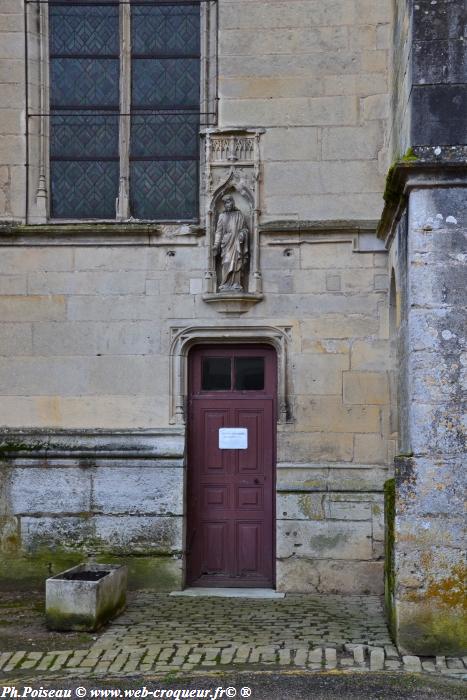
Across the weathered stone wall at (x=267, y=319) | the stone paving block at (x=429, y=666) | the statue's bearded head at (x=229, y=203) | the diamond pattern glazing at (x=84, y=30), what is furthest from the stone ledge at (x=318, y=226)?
the stone paving block at (x=429, y=666)

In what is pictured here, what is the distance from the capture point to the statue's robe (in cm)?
826

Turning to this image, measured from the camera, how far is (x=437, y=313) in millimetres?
6406

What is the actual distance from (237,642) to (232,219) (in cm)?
373

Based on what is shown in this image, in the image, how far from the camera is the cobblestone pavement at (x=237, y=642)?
5965mm

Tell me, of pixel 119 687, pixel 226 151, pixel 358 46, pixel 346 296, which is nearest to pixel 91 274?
pixel 226 151

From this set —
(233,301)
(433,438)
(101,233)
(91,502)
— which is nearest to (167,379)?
(233,301)

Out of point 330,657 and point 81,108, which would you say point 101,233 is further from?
point 330,657

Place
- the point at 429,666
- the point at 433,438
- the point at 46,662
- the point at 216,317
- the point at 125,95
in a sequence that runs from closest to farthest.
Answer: the point at 429,666 → the point at 46,662 → the point at 433,438 → the point at 216,317 → the point at 125,95

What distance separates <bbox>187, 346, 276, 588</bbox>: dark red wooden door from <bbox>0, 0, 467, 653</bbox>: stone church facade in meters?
0.02

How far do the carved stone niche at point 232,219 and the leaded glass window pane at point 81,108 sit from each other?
3.43ft

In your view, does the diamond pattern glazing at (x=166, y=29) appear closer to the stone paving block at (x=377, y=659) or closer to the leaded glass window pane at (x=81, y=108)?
the leaded glass window pane at (x=81, y=108)

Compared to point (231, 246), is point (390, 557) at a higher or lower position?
lower

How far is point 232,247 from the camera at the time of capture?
827cm

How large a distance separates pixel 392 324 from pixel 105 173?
3073 millimetres
